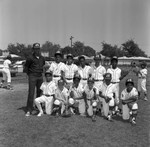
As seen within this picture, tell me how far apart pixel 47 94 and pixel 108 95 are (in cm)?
183

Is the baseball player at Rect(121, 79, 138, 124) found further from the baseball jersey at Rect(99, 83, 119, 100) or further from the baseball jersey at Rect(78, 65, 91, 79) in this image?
the baseball jersey at Rect(78, 65, 91, 79)

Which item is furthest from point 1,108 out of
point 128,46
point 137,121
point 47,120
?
point 128,46

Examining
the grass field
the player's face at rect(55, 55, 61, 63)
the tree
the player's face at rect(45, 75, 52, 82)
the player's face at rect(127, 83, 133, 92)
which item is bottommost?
the grass field

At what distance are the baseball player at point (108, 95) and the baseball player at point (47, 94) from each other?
147 centimetres

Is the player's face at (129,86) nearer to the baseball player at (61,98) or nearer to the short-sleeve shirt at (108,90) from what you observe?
the short-sleeve shirt at (108,90)

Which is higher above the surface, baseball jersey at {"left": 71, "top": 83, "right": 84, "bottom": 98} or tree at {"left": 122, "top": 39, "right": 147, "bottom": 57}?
tree at {"left": 122, "top": 39, "right": 147, "bottom": 57}

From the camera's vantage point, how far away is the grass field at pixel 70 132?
3.92m

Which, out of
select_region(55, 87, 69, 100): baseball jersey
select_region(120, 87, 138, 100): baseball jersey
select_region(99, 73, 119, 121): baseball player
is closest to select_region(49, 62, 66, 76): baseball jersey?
select_region(55, 87, 69, 100): baseball jersey

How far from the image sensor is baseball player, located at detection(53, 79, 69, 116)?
19.3ft

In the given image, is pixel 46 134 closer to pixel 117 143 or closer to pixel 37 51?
pixel 117 143

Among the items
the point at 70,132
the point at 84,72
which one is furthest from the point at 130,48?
the point at 70,132

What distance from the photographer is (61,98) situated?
6.02 m

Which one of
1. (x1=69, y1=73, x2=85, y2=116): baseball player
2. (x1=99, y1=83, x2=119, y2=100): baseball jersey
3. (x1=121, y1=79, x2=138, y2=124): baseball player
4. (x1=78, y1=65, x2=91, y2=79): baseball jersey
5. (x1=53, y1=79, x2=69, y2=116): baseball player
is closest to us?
(x1=121, y1=79, x2=138, y2=124): baseball player

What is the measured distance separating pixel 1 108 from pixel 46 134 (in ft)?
10.1
